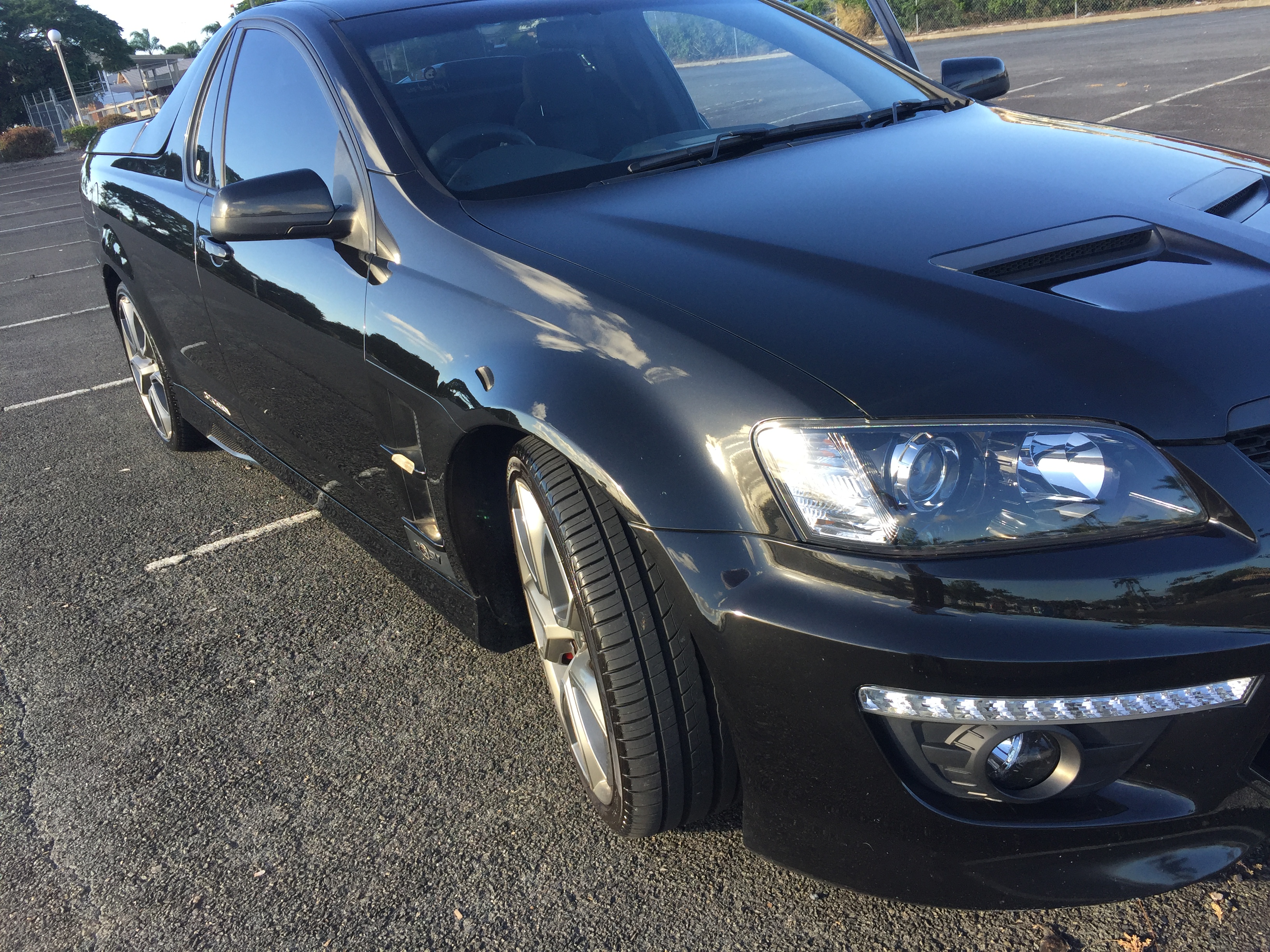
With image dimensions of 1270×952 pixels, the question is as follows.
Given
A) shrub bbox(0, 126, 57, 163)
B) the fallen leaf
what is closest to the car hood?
the fallen leaf

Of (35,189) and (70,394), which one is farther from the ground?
(70,394)

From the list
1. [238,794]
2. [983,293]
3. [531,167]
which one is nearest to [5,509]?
[238,794]

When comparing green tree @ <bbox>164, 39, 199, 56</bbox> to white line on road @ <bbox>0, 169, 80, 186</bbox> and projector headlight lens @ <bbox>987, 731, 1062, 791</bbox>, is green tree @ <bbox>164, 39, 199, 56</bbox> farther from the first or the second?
projector headlight lens @ <bbox>987, 731, 1062, 791</bbox>

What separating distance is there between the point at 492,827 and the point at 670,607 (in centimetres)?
76

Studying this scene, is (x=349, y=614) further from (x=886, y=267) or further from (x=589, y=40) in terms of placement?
(x=886, y=267)

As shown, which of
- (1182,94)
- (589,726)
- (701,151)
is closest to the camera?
(589,726)

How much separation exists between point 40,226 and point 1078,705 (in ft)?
58.1

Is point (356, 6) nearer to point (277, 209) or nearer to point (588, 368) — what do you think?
point (277, 209)

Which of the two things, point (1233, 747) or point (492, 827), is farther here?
point (492, 827)

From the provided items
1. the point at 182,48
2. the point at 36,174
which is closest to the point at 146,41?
the point at 182,48

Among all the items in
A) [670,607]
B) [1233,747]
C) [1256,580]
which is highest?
[1256,580]

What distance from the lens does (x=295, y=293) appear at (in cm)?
265

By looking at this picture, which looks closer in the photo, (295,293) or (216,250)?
(295,293)

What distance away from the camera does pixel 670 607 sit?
5.77ft
